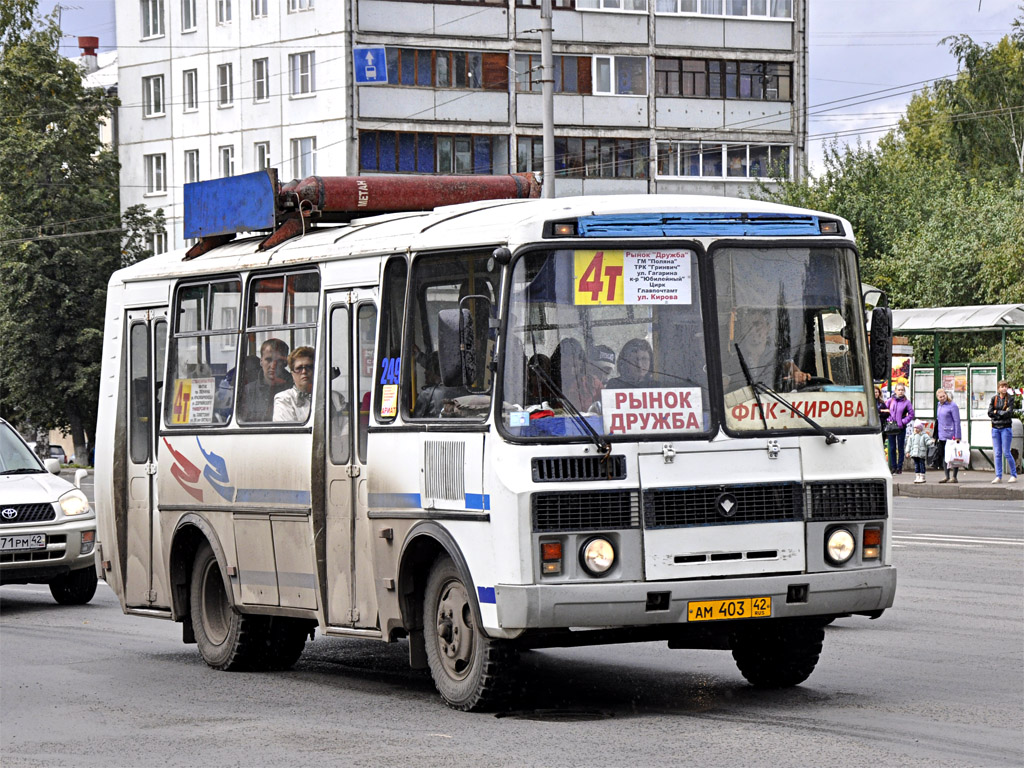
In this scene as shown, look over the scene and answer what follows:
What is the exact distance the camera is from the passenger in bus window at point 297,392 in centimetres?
1123

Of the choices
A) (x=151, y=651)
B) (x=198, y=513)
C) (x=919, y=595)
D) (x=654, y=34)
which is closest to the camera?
(x=198, y=513)

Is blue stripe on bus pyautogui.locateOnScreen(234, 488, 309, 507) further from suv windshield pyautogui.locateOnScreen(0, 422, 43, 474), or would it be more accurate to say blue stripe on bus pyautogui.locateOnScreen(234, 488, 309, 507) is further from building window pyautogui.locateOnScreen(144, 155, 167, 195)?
building window pyautogui.locateOnScreen(144, 155, 167, 195)

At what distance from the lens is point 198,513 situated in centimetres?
1233

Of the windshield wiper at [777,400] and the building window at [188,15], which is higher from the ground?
the building window at [188,15]

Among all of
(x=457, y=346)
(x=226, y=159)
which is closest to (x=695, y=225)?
(x=457, y=346)

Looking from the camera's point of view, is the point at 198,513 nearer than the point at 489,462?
No

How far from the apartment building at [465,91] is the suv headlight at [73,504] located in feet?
150

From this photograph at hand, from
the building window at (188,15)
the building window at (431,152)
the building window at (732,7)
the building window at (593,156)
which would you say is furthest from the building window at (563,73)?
the building window at (188,15)

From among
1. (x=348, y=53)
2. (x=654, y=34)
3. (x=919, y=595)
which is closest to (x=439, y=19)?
(x=348, y=53)

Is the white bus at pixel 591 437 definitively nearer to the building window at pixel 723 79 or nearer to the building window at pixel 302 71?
the building window at pixel 302 71

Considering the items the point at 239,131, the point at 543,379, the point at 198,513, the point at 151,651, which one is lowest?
the point at 151,651

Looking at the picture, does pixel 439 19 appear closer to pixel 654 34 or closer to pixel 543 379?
pixel 654 34

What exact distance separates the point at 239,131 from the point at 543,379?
198ft

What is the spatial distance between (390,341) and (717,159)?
59654 mm
